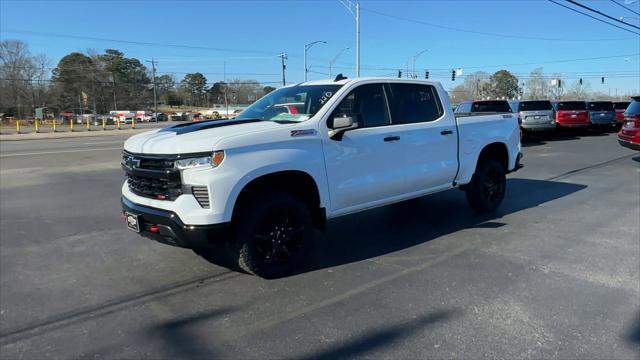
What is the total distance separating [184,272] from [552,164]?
1109 centimetres

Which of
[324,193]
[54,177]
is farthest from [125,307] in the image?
[54,177]

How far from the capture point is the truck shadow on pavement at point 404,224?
17.8 feet

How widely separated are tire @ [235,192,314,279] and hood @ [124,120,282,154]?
662mm

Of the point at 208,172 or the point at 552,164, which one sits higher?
the point at 208,172

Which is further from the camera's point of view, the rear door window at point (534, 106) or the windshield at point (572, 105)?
the windshield at point (572, 105)

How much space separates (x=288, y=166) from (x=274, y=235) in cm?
66

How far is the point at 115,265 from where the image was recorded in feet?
16.6

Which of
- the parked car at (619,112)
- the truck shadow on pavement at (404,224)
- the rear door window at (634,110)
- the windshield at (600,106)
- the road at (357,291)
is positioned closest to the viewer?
the road at (357,291)

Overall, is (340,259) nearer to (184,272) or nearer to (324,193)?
(324,193)

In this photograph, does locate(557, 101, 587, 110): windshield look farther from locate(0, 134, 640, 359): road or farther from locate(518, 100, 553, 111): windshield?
locate(0, 134, 640, 359): road

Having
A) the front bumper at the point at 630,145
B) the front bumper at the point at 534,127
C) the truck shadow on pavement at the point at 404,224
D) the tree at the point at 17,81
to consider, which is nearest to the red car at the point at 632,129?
the front bumper at the point at 630,145

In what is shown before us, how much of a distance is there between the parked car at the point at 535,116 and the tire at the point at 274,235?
1719cm

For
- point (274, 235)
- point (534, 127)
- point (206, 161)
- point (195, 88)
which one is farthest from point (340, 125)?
point (195, 88)

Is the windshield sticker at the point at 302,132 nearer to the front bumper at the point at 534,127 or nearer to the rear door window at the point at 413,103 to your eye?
the rear door window at the point at 413,103
